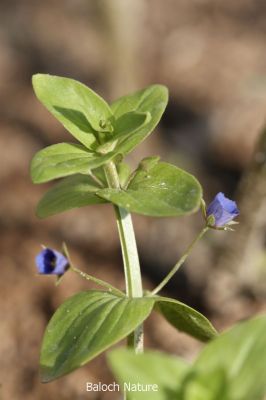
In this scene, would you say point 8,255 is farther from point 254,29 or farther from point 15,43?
→ point 254,29

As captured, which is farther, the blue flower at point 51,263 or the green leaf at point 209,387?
the blue flower at point 51,263

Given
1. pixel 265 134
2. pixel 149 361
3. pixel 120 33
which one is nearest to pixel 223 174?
pixel 120 33

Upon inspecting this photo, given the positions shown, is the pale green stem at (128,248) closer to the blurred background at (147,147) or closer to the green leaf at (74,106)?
the green leaf at (74,106)

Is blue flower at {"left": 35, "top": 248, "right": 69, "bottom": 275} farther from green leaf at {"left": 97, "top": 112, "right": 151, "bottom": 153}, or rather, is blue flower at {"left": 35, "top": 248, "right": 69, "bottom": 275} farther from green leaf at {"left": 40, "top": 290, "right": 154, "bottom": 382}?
green leaf at {"left": 97, "top": 112, "right": 151, "bottom": 153}

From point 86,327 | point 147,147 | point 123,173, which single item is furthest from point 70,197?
point 147,147

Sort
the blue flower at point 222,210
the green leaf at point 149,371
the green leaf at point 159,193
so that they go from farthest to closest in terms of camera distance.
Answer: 1. the blue flower at point 222,210
2. the green leaf at point 159,193
3. the green leaf at point 149,371

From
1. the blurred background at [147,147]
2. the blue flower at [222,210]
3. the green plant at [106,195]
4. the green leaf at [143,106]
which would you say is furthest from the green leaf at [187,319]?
the blurred background at [147,147]
